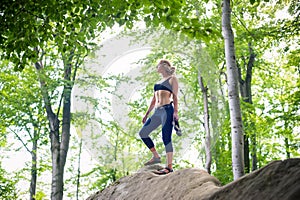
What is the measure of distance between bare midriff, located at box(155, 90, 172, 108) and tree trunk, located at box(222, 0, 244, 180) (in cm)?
114

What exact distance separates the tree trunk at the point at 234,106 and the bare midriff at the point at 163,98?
3.75ft

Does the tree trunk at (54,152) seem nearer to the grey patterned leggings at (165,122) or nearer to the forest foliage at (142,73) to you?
the forest foliage at (142,73)

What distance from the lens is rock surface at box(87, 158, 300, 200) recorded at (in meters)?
2.68

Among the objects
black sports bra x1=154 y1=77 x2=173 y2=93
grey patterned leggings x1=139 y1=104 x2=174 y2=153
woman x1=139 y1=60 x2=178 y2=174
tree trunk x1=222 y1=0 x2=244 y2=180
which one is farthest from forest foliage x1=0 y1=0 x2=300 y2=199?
grey patterned leggings x1=139 y1=104 x2=174 y2=153

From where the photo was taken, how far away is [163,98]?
21.6 feet

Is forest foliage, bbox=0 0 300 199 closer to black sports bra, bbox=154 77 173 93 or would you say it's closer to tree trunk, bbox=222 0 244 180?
tree trunk, bbox=222 0 244 180

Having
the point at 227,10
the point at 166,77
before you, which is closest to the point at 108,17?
the point at 166,77

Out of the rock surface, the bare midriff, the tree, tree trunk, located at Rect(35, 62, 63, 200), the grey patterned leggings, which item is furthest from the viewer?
tree trunk, located at Rect(35, 62, 63, 200)

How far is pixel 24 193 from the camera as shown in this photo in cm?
2039

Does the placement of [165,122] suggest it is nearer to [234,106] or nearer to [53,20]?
[234,106]

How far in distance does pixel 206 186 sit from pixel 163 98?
2.75 metres

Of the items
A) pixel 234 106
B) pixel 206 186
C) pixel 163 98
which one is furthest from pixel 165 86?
pixel 206 186

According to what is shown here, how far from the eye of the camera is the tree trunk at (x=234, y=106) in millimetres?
6496

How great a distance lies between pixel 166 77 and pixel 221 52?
694cm
